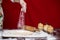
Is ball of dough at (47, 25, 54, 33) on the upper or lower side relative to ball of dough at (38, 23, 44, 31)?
lower

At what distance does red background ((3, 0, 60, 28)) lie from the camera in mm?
1578

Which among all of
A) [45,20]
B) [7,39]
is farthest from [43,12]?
[7,39]

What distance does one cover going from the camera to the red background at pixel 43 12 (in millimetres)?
1578

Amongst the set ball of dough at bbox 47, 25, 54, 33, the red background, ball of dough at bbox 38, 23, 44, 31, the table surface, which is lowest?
the table surface

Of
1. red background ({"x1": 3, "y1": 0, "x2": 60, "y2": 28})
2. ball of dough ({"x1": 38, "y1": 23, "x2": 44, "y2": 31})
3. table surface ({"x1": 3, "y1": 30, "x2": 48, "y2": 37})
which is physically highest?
red background ({"x1": 3, "y1": 0, "x2": 60, "y2": 28})

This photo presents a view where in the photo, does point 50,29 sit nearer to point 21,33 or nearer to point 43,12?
point 43,12

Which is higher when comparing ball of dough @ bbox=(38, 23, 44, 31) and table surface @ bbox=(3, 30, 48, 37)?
ball of dough @ bbox=(38, 23, 44, 31)

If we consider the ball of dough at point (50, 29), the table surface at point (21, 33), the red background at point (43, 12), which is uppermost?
the red background at point (43, 12)

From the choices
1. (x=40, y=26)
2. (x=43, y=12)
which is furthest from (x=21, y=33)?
(x=43, y=12)

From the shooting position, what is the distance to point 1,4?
4.99 ft

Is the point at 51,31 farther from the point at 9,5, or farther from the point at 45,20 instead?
the point at 9,5

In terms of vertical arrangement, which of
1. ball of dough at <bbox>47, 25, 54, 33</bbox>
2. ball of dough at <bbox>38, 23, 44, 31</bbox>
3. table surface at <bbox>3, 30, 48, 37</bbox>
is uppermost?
ball of dough at <bbox>38, 23, 44, 31</bbox>

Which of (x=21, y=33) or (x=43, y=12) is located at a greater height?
(x=43, y=12)

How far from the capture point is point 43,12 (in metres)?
1.60
